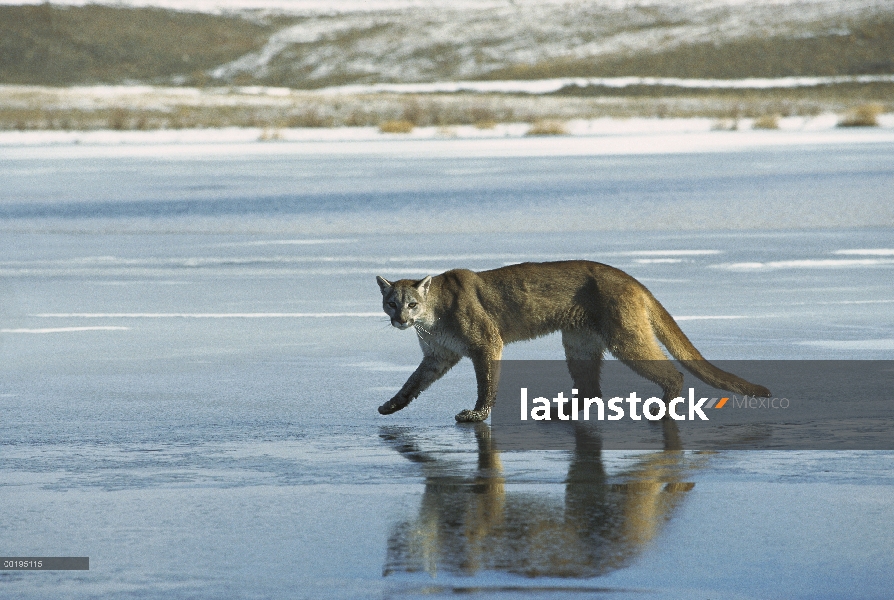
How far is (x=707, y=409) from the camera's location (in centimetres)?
746

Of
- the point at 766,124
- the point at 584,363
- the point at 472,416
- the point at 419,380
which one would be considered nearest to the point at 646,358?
the point at 584,363

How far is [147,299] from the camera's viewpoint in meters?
11.9

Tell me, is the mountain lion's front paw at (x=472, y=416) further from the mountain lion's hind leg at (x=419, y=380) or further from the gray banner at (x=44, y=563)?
the gray banner at (x=44, y=563)

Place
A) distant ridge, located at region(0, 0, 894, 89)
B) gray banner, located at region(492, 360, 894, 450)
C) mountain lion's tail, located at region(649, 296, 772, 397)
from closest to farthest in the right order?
gray banner, located at region(492, 360, 894, 450), mountain lion's tail, located at region(649, 296, 772, 397), distant ridge, located at region(0, 0, 894, 89)

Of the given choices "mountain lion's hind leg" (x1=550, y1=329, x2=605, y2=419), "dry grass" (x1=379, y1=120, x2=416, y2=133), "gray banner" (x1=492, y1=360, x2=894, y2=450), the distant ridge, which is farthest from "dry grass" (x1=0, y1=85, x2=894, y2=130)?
A: "mountain lion's hind leg" (x1=550, y1=329, x2=605, y2=419)

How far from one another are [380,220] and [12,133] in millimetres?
37678

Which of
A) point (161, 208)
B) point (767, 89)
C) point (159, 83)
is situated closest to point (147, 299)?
point (161, 208)

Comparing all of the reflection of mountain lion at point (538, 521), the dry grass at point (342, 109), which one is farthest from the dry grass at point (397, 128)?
the reflection of mountain lion at point (538, 521)

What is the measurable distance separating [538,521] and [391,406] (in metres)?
2.23

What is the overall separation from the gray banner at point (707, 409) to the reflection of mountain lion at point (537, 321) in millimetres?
96

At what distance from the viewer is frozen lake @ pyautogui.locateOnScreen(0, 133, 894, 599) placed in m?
4.77

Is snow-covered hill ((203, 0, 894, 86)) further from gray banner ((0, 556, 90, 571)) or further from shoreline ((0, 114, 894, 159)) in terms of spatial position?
gray banner ((0, 556, 90, 571))

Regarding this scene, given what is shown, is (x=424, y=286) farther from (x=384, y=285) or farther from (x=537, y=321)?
(x=537, y=321)

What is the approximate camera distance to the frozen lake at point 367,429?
477 centimetres
